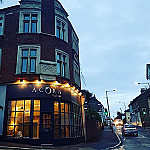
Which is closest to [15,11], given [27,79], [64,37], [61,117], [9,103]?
[64,37]

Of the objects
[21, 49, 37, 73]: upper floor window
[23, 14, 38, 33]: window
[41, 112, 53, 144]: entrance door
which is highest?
[23, 14, 38, 33]: window

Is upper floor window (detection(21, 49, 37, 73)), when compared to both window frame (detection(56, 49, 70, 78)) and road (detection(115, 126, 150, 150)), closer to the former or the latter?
window frame (detection(56, 49, 70, 78))

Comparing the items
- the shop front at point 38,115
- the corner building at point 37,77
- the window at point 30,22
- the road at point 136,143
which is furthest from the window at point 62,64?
the road at point 136,143

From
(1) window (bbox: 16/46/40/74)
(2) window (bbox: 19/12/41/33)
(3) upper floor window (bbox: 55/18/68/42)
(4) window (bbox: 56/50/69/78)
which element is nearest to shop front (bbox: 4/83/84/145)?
(1) window (bbox: 16/46/40/74)

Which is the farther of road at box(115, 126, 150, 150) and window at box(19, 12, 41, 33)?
window at box(19, 12, 41, 33)

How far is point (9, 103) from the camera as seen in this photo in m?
15.1

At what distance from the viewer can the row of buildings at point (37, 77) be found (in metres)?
14.6

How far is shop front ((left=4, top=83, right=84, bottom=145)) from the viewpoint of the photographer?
47.0 ft

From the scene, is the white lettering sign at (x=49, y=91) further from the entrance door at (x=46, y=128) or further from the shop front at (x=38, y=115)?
the entrance door at (x=46, y=128)

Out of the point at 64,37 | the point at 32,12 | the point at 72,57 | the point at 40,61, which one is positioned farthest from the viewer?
the point at 72,57

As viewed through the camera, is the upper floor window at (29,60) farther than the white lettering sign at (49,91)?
Yes

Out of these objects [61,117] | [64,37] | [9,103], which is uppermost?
[64,37]

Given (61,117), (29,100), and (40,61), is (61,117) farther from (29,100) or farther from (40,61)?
(40,61)

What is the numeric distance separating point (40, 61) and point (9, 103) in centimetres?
436
